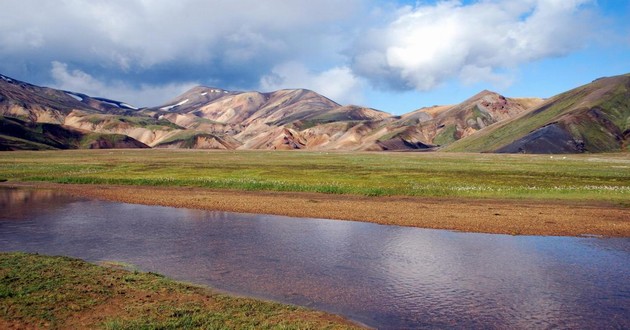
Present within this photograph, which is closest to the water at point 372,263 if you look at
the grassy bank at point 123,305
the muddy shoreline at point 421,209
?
the grassy bank at point 123,305

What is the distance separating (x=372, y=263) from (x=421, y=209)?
19.1 m

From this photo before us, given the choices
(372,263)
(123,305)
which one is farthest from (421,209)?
(123,305)

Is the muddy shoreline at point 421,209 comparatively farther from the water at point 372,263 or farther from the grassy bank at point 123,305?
the grassy bank at point 123,305

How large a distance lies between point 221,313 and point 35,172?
76.4m

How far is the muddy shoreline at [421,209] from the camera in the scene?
34594 mm

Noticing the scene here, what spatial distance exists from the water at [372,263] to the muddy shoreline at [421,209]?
2.56 meters

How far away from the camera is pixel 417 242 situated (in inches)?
1158

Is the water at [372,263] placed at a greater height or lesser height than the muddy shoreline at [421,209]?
lesser

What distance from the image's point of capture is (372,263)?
2405cm

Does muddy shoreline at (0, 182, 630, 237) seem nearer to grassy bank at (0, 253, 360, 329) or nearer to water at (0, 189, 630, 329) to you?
water at (0, 189, 630, 329)

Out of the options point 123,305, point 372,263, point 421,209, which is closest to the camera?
point 123,305

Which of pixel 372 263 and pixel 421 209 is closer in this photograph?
pixel 372 263

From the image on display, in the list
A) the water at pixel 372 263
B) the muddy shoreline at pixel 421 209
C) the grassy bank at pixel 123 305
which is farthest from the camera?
the muddy shoreline at pixel 421 209

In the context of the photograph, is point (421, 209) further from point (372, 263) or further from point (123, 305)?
point (123, 305)
